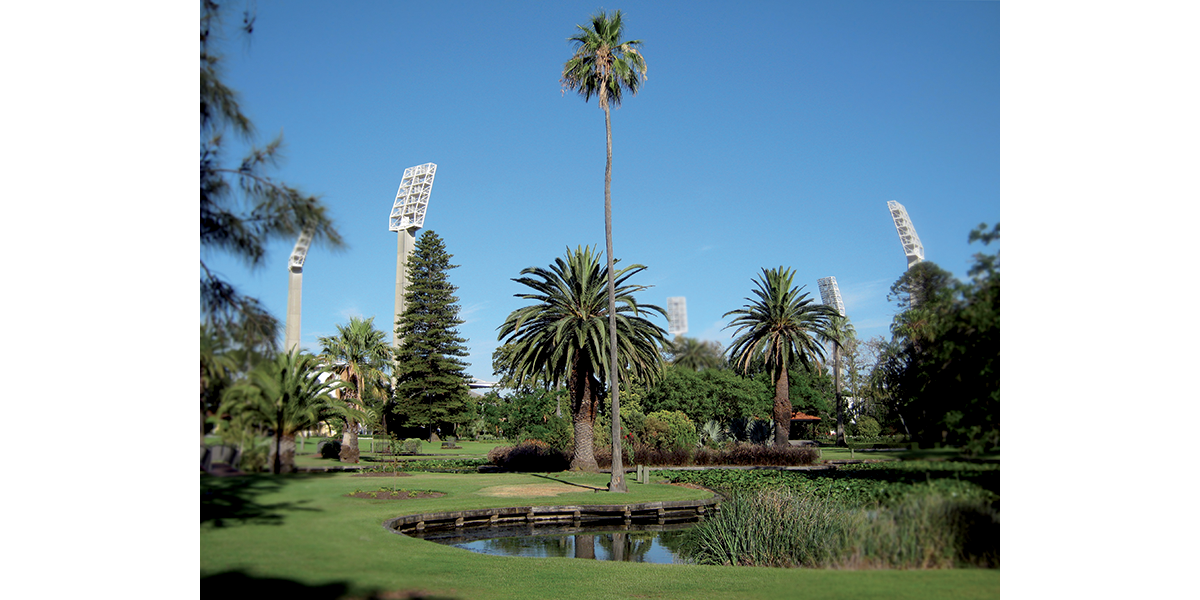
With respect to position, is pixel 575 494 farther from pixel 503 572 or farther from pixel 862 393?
pixel 862 393

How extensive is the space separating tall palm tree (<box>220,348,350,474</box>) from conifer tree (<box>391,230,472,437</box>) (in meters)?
2.44

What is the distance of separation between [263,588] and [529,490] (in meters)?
10.2

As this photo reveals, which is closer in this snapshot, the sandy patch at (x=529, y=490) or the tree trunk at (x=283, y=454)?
the tree trunk at (x=283, y=454)

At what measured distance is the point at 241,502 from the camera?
17.9 feet

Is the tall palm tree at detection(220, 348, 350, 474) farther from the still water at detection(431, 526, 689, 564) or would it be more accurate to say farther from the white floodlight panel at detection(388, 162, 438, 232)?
the still water at detection(431, 526, 689, 564)

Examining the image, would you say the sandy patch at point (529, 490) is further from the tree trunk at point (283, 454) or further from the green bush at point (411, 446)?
the tree trunk at point (283, 454)

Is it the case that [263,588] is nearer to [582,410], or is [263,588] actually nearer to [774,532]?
[774,532]

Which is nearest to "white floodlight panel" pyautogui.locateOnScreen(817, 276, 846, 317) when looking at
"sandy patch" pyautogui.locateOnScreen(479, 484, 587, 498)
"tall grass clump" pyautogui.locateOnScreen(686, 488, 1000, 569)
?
"tall grass clump" pyautogui.locateOnScreen(686, 488, 1000, 569)

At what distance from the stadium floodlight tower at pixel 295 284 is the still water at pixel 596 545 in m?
5.56

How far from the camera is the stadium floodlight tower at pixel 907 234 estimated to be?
591 cm

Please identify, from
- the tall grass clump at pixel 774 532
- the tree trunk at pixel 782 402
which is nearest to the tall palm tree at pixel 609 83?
the tree trunk at pixel 782 402

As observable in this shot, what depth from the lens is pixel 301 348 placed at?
5.83m
